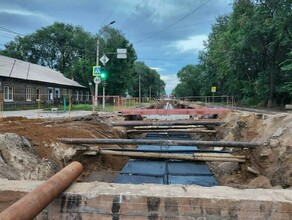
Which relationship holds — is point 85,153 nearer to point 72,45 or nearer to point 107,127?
point 107,127

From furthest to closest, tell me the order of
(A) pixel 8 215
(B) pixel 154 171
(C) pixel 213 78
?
(C) pixel 213 78
(B) pixel 154 171
(A) pixel 8 215

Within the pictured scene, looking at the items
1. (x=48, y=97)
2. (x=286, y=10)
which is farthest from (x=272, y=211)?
(x=48, y=97)

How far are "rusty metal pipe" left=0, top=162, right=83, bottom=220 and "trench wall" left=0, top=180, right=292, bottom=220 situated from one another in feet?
0.64

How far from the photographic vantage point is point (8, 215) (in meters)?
2.39

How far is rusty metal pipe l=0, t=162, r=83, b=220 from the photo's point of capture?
248 centimetres

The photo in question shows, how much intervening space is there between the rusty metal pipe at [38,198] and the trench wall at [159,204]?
0.64 ft

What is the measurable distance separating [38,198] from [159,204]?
1.39 m

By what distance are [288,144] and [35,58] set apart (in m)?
75.5

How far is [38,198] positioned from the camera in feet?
9.43

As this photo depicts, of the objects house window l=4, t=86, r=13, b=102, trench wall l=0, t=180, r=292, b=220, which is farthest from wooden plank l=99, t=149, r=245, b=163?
house window l=4, t=86, r=13, b=102

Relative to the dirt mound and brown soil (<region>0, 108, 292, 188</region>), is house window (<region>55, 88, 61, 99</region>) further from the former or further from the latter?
the dirt mound

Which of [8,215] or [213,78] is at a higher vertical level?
[213,78]

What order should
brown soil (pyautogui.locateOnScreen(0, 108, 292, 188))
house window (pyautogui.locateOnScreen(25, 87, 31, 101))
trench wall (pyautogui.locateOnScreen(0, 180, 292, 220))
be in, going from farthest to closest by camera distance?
1. house window (pyautogui.locateOnScreen(25, 87, 31, 101))
2. brown soil (pyautogui.locateOnScreen(0, 108, 292, 188))
3. trench wall (pyautogui.locateOnScreen(0, 180, 292, 220))

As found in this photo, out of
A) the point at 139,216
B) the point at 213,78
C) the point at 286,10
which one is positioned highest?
the point at 286,10
